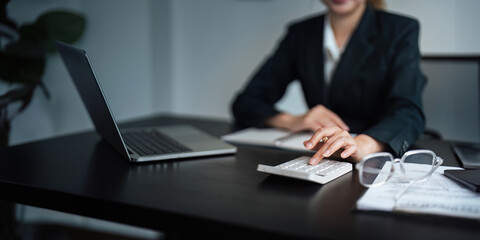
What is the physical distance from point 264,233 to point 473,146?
0.79 meters

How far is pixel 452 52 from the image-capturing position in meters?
2.13

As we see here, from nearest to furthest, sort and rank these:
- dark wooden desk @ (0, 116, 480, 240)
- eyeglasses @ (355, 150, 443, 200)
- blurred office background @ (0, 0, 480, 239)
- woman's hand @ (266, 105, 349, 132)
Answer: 1. dark wooden desk @ (0, 116, 480, 240)
2. eyeglasses @ (355, 150, 443, 200)
3. woman's hand @ (266, 105, 349, 132)
4. blurred office background @ (0, 0, 480, 239)

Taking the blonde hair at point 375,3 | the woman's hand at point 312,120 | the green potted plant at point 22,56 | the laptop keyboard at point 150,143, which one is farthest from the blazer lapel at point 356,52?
the green potted plant at point 22,56

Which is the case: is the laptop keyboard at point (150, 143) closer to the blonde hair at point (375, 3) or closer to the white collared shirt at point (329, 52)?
the white collared shirt at point (329, 52)

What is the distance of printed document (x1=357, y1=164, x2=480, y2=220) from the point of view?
656 mm

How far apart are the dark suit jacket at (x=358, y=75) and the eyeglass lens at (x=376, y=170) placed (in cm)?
43

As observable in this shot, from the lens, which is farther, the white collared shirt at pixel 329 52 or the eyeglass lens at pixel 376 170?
the white collared shirt at pixel 329 52

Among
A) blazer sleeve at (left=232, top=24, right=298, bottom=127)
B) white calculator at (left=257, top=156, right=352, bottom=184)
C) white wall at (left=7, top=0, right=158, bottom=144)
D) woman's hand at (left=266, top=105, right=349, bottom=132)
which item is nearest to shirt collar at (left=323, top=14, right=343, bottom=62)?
blazer sleeve at (left=232, top=24, right=298, bottom=127)

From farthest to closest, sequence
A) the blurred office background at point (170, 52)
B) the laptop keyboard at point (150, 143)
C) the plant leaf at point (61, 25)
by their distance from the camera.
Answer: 1. the blurred office background at point (170, 52)
2. the plant leaf at point (61, 25)
3. the laptop keyboard at point (150, 143)

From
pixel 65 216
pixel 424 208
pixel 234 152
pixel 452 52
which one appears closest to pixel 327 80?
pixel 234 152

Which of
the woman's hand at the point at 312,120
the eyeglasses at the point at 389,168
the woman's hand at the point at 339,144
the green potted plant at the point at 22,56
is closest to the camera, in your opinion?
the eyeglasses at the point at 389,168

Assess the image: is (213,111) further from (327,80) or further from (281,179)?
(281,179)

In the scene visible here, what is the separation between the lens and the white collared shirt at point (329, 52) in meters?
1.60

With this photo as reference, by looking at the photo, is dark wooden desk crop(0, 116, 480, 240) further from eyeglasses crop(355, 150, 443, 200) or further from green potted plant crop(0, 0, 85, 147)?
green potted plant crop(0, 0, 85, 147)
